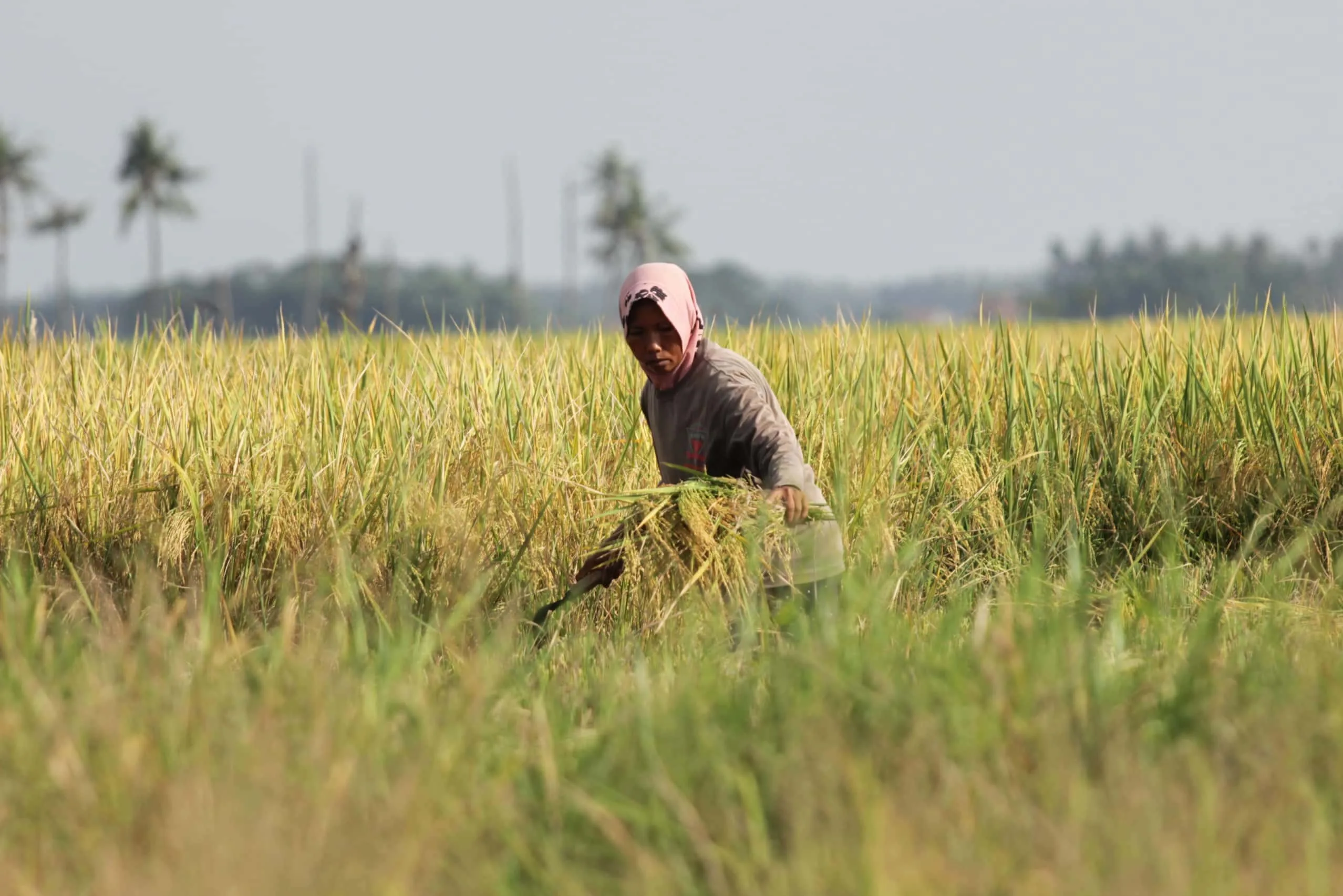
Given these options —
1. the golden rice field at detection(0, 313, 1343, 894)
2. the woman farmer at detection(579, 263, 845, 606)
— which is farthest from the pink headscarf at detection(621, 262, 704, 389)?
the golden rice field at detection(0, 313, 1343, 894)

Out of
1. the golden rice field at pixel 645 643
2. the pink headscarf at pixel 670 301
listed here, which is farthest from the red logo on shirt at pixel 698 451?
the golden rice field at pixel 645 643

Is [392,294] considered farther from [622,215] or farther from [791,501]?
[791,501]

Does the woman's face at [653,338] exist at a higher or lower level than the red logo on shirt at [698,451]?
higher

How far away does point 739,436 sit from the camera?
308cm

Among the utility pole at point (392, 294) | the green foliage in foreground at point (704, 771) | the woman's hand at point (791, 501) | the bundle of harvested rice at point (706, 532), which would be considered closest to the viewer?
the green foliage in foreground at point (704, 771)

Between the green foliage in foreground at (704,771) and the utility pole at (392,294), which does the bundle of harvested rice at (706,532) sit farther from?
the utility pole at (392,294)

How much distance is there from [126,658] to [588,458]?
2155mm

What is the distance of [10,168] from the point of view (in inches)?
2324

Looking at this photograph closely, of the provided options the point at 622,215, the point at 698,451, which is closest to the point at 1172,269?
the point at 622,215

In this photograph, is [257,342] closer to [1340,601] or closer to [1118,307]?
[1340,601]

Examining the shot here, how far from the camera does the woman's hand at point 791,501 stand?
2768 mm

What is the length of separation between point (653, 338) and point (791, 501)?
59cm

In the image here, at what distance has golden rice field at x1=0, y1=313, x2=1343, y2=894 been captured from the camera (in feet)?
5.88

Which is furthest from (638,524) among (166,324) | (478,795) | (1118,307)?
(1118,307)
